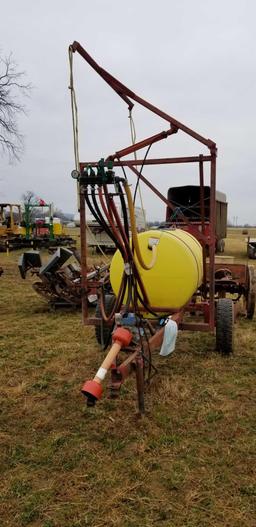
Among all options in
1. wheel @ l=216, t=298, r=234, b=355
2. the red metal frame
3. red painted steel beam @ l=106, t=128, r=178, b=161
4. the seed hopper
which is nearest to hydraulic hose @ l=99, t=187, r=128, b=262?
the seed hopper

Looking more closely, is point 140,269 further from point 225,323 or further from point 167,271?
point 225,323

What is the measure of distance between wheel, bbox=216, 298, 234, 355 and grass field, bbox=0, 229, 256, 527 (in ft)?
0.68

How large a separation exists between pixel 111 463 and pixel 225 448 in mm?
852

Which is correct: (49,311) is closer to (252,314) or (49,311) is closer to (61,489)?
(252,314)

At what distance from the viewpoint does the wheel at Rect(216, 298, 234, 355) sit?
4.93 meters

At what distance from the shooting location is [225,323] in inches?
196

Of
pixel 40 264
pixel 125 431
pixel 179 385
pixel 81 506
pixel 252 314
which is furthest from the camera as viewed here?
pixel 40 264

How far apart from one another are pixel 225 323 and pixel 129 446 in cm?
224

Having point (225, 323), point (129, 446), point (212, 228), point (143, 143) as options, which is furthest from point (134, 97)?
point (129, 446)

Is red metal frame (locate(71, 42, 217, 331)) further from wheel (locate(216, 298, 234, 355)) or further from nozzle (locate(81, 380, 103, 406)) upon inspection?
nozzle (locate(81, 380, 103, 406))

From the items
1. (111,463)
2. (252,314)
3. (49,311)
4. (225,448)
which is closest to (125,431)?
(111,463)

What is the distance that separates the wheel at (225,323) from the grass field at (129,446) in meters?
0.21

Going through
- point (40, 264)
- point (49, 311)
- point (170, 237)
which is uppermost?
point (170, 237)

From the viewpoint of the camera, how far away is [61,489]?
2680 mm
